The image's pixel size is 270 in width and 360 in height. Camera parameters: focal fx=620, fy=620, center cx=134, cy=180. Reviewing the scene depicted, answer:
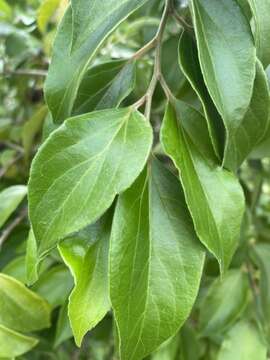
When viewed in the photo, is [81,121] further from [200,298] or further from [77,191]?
[200,298]

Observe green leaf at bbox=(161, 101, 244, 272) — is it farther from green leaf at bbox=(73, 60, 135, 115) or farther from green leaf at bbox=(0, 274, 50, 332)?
green leaf at bbox=(0, 274, 50, 332)

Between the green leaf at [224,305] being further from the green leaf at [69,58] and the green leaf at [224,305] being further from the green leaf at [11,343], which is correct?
the green leaf at [69,58]

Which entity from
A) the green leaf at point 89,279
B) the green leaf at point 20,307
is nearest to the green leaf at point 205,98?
the green leaf at point 89,279

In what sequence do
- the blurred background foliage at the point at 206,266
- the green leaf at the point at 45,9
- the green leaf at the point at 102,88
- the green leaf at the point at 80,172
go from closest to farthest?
the green leaf at the point at 80,172, the green leaf at the point at 102,88, the blurred background foliage at the point at 206,266, the green leaf at the point at 45,9

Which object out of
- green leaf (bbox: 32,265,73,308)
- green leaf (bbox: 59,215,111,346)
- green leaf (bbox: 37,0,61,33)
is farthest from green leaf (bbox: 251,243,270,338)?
green leaf (bbox: 37,0,61,33)

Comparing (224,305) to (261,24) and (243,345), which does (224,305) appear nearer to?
(243,345)

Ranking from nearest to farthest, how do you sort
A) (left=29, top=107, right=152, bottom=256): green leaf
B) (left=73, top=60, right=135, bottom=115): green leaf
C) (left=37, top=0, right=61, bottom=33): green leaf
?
(left=29, top=107, right=152, bottom=256): green leaf → (left=73, top=60, right=135, bottom=115): green leaf → (left=37, top=0, right=61, bottom=33): green leaf

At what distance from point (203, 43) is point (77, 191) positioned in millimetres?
158

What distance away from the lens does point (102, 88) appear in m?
0.65

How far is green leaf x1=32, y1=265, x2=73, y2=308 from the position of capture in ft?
2.62

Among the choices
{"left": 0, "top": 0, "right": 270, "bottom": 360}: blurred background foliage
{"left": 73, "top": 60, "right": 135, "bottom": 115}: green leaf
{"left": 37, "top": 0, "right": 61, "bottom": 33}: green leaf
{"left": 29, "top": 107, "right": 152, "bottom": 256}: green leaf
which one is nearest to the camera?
{"left": 29, "top": 107, "right": 152, "bottom": 256}: green leaf

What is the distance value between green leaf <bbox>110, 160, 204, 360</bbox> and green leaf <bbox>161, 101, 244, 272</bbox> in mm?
22

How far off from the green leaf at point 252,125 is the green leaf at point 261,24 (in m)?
0.02

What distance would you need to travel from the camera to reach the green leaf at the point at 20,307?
→ 0.67m
